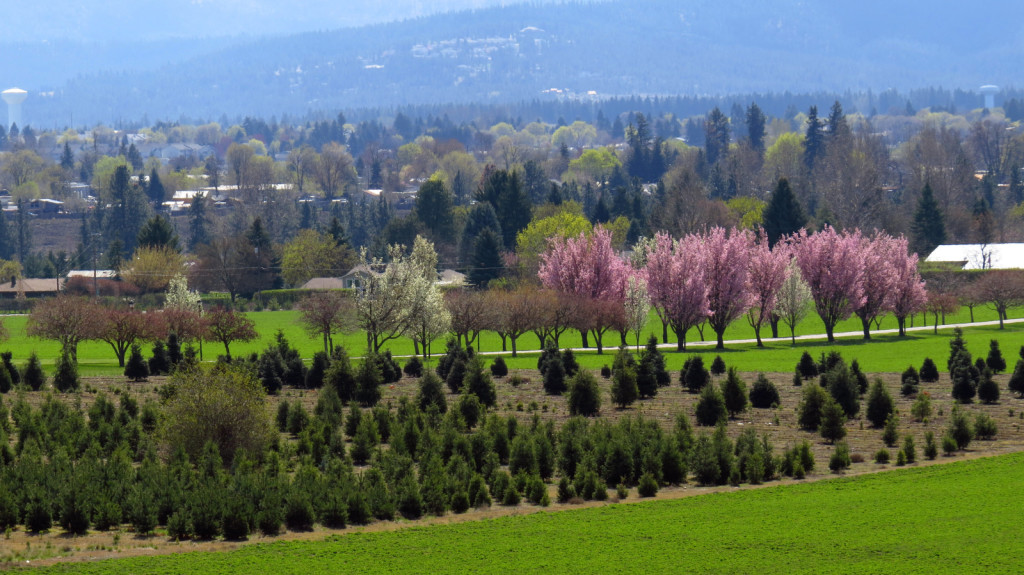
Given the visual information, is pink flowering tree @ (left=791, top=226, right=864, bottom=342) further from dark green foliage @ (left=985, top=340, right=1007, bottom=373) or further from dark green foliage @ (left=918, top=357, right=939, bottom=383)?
dark green foliage @ (left=918, top=357, right=939, bottom=383)

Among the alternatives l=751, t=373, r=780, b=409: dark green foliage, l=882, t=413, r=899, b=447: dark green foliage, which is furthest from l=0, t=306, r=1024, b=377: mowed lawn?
l=882, t=413, r=899, b=447: dark green foliage

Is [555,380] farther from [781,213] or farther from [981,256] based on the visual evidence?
[981,256]

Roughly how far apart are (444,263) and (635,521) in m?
105

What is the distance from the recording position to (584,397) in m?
45.4

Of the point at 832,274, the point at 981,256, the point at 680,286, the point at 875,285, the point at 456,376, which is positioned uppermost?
the point at 981,256

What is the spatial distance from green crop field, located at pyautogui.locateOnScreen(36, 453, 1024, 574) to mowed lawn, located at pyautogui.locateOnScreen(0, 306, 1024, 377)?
33068 millimetres

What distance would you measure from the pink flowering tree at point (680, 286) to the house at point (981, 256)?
4446cm

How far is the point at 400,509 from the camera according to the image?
29312mm

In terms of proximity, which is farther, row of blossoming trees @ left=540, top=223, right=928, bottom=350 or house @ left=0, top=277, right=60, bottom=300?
house @ left=0, top=277, right=60, bottom=300

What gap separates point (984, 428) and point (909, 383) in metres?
11.7

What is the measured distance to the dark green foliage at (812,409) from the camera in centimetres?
4131

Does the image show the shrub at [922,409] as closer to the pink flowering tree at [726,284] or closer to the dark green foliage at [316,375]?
the dark green foliage at [316,375]

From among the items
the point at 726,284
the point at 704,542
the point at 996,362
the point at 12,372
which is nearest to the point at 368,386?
the point at 12,372

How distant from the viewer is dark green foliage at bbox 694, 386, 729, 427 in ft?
139
